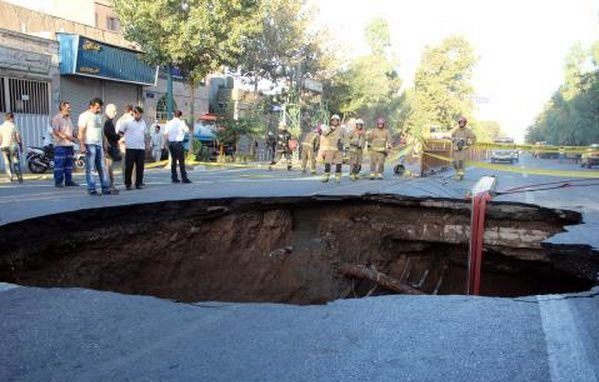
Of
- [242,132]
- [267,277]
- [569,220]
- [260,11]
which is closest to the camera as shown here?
[569,220]

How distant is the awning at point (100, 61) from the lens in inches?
755

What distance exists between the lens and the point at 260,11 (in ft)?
65.6

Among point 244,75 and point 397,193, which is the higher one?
point 244,75

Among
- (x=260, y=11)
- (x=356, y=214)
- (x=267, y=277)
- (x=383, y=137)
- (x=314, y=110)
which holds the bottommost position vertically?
(x=267, y=277)

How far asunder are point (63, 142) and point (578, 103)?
46.4m

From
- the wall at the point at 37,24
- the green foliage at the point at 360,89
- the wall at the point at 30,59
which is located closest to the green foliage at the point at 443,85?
the green foliage at the point at 360,89

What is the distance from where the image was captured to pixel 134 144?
10.1 meters

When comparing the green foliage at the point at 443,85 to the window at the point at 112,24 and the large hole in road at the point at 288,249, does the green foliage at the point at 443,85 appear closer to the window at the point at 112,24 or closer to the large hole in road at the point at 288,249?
the window at the point at 112,24

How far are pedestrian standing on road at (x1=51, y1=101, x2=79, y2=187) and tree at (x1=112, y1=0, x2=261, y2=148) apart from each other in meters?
8.94

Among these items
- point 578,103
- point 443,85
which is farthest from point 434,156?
point 578,103

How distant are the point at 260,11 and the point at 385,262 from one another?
1435 centimetres

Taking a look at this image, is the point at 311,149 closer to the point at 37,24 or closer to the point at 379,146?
the point at 379,146

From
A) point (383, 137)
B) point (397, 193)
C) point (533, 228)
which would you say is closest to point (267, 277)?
point (397, 193)

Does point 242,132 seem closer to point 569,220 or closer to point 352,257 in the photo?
point 352,257
